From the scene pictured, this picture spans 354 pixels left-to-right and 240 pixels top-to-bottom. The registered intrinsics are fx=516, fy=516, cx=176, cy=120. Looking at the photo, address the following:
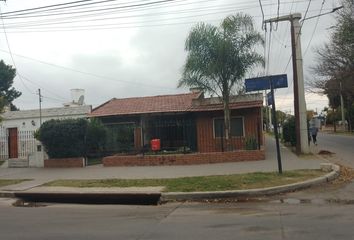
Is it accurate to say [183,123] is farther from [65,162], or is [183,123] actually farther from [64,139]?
[65,162]

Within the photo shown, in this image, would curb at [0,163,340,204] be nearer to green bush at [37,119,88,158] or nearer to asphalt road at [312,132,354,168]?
asphalt road at [312,132,354,168]

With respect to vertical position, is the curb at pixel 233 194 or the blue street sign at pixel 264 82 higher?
the blue street sign at pixel 264 82

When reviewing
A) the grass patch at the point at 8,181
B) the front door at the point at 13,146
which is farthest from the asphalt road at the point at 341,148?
the front door at the point at 13,146

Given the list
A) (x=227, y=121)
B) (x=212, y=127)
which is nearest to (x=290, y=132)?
(x=212, y=127)

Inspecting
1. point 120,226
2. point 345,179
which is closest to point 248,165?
point 345,179

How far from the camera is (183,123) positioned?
28984mm

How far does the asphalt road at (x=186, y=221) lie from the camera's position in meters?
8.36

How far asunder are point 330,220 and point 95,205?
6.20 metres

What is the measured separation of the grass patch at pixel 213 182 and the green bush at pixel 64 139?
6567 mm

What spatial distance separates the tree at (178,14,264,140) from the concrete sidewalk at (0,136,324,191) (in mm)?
→ 5684

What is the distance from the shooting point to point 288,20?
24922 millimetres

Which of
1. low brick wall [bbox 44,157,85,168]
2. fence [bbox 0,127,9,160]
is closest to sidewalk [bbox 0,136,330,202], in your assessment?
low brick wall [bbox 44,157,85,168]

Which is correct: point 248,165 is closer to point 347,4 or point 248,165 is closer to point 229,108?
point 229,108

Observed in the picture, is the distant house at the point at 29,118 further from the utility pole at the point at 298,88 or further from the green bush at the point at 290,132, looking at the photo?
the utility pole at the point at 298,88
